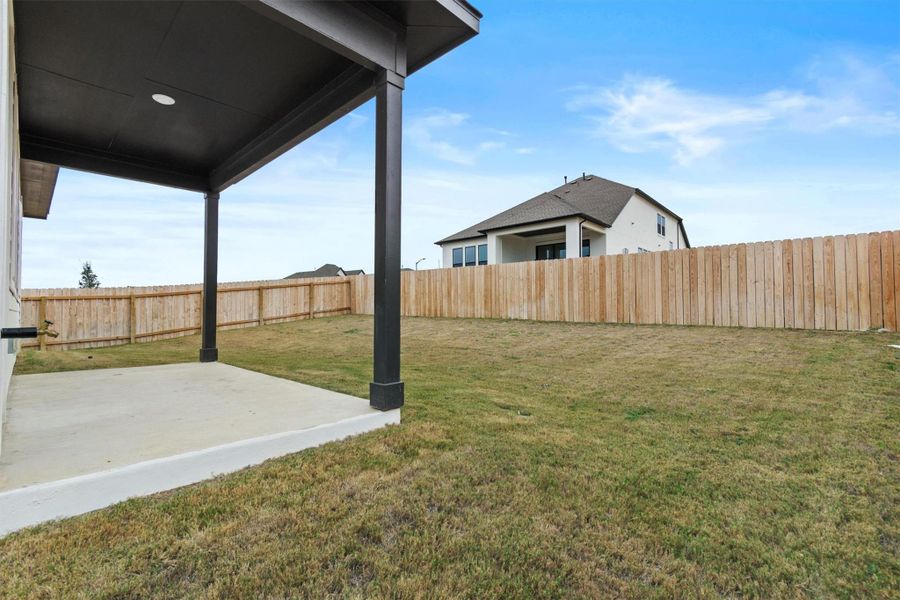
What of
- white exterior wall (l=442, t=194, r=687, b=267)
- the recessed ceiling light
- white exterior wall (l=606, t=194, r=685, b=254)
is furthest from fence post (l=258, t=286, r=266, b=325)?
white exterior wall (l=606, t=194, r=685, b=254)

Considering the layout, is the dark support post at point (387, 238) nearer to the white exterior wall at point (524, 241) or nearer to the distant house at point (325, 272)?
the white exterior wall at point (524, 241)

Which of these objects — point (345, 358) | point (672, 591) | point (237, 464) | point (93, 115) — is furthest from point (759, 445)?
point (93, 115)

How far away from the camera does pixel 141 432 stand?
2492mm

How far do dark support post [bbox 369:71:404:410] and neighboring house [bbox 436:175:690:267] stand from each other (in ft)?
40.0

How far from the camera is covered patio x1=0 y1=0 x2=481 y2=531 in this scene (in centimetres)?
238

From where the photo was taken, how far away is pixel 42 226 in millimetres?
9867

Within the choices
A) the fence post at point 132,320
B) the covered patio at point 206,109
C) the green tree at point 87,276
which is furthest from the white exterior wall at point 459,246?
the green tree at point 87,276

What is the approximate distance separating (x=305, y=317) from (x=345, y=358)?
7.57m

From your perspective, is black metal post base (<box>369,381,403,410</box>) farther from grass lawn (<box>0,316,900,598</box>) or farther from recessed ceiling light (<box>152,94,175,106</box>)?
recessed ceiling light (<box>152,94,175,106</box>)

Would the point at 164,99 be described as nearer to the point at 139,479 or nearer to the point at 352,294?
the point at 139,479

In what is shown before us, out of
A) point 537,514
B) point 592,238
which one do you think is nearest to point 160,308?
point 537,514

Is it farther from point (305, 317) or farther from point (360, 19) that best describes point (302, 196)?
point (360, 19)

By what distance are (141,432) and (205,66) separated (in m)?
2.80

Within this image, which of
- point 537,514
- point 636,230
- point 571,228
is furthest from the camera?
point 636,230
